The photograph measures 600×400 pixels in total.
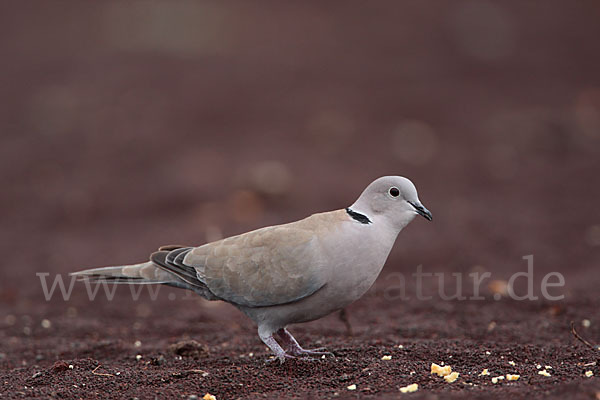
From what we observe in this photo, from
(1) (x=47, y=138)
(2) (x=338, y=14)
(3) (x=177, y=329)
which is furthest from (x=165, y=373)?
(2) (x=338, y=14)

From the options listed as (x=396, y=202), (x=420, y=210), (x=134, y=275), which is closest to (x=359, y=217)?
(x=396, y=202)

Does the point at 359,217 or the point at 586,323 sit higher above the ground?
the point at 359,217

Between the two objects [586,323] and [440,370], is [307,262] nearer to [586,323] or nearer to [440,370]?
[440,370]

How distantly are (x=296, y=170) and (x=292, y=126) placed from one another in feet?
5.68

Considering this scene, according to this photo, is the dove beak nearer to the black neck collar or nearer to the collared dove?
the collared dove

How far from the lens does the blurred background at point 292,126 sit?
9016mm

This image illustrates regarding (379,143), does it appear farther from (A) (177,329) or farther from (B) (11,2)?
(B) (11,2)

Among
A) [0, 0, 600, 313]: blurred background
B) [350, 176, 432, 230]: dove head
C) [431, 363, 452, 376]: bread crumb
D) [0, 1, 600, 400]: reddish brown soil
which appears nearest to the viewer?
[431, 363, 452, 376]: bread crumb

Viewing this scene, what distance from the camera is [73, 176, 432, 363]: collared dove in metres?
4.32

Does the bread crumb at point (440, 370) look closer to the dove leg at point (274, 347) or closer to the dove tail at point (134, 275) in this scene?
the dove leg at point (274, 347)

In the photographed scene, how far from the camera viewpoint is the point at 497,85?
46.2 ft

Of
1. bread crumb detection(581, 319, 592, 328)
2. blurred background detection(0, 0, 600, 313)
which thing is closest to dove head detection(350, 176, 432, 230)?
bread crumb detection(581, 319, 592, 328)

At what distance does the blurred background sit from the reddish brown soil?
50 mm

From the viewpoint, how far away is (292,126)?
40.1 ft
